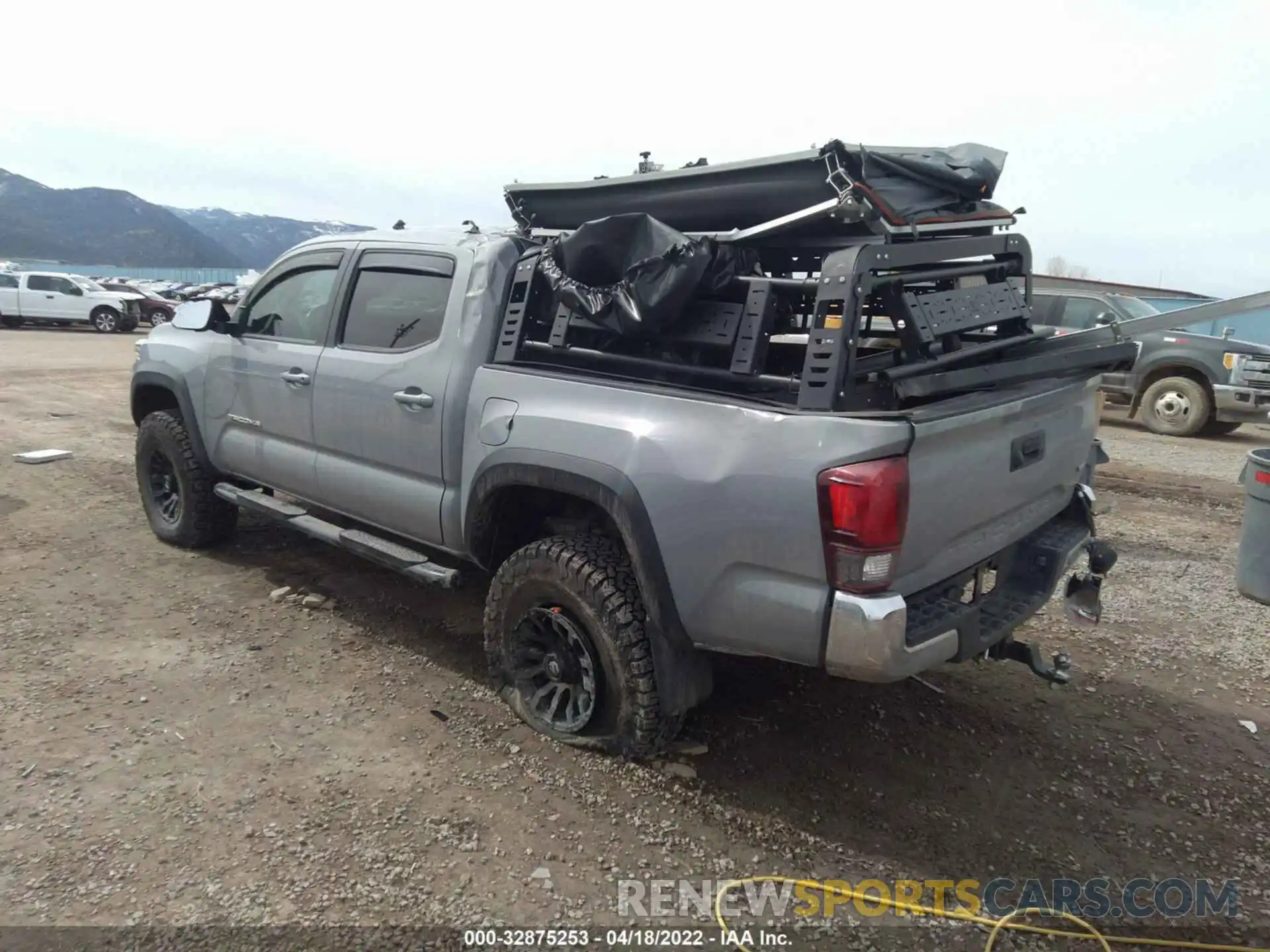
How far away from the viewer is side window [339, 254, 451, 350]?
12.5 feet

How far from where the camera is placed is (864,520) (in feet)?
7.96

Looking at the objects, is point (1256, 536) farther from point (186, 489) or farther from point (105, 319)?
point (105, 319)

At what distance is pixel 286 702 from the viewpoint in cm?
367

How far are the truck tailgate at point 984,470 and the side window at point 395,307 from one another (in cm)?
215

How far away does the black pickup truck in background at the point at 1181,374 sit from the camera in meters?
10.4

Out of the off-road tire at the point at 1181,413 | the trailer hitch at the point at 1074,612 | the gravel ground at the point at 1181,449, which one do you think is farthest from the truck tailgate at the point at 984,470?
the off-road tire at the point at 1181,413

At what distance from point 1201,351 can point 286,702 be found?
11311 mm

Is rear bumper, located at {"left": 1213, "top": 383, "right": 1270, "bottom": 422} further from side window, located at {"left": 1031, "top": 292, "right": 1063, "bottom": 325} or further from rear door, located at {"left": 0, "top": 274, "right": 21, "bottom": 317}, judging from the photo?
rear door, located at {"left": 0, "top": 274, "right": 21, "bottom": 317}

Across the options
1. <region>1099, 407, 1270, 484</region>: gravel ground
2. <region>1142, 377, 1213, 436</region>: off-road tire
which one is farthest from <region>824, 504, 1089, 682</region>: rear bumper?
<region>1142, 377, 1213, 436</region>: off-road tire

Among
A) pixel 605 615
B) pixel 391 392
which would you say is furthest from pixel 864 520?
pixel 391 392

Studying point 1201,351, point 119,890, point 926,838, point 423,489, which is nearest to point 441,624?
point 423,489

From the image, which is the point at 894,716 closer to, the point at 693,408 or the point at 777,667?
the point at 777,667

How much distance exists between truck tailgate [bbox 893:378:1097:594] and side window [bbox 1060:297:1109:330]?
9219 mm

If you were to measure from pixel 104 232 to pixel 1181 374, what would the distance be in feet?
307
